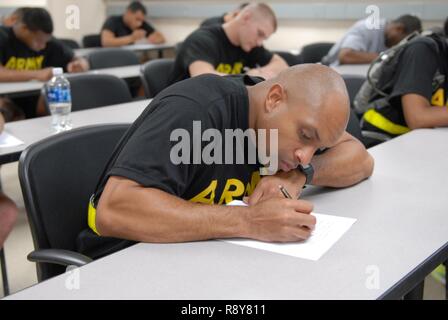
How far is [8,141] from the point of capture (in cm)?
200

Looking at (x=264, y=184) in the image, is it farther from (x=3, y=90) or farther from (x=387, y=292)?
(x=3, y=90)

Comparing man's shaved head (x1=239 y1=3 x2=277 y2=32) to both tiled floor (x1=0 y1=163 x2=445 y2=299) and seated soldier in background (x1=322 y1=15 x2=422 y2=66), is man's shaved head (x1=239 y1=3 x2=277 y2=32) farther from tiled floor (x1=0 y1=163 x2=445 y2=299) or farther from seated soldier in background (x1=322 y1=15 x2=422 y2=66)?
tiled floor (x1=0 y1=163 x2=445 y2=299)

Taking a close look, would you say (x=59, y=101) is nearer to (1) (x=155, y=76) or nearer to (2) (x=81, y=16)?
(1) (x=155, y=76)

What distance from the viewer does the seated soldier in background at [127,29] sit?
249 inches

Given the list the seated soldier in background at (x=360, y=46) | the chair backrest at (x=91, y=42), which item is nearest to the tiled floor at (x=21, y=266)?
the seated soldier in background at (x=360, y=46)

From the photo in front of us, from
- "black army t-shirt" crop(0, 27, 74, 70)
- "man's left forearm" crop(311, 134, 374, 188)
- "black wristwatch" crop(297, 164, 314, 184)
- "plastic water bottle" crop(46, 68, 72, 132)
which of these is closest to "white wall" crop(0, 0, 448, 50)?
"black army t-shirt" crop(0, 27, 74, 70)

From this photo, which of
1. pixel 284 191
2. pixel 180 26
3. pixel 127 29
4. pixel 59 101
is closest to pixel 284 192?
pixel 284 191

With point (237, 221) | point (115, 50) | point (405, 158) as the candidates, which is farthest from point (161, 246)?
point (115, 50)

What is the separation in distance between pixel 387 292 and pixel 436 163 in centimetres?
91

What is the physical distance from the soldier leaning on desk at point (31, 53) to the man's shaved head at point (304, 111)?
8.06ft

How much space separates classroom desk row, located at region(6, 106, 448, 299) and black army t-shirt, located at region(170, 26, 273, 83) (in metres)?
1.79

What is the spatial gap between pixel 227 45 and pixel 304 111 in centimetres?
202

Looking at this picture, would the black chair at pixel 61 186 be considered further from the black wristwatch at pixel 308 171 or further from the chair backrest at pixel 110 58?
the chair backrest at pixel 110 58
